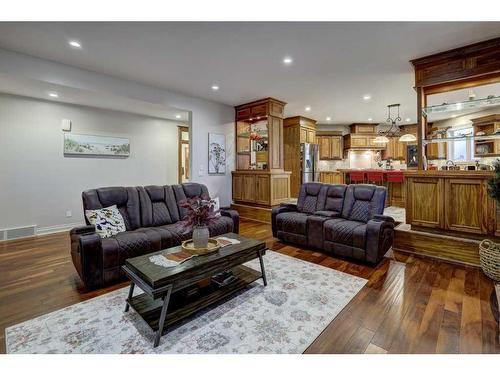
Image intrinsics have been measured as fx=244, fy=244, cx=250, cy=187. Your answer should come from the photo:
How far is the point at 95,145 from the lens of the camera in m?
5.34

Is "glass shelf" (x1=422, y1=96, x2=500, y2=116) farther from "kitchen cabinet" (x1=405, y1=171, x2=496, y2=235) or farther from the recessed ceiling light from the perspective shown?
the recessed ceiling light

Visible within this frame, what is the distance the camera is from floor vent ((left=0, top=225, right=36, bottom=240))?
4.30 metres

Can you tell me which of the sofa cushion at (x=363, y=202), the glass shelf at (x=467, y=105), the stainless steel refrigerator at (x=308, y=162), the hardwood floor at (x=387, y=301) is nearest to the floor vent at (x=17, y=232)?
the hardwood floor at (x=387, y=301)

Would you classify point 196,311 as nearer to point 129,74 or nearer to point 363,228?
point 363,228

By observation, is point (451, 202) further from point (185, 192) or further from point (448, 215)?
point (185, 192)

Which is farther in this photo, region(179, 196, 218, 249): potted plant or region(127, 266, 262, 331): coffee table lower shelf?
region(179, 196, 218, 249): potted plant

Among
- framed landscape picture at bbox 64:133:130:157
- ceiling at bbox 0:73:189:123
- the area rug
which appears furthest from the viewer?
framed landscape picture at bbox 64:133:130:157

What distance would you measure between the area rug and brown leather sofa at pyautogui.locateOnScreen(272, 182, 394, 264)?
74 cm

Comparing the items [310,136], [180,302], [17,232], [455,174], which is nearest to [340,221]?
[455,174]

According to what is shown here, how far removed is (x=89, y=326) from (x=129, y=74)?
12.2ft

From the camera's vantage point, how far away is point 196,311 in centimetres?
200

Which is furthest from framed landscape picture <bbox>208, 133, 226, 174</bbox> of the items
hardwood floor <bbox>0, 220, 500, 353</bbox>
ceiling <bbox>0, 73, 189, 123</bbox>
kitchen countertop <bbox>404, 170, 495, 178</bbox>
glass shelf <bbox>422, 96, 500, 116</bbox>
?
glass shelf <bbox>422, 96, 500, 116</bbox>

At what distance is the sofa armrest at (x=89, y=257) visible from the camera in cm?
245
